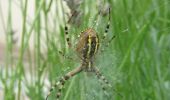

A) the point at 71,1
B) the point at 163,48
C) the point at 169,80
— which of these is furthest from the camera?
the point at 163,48

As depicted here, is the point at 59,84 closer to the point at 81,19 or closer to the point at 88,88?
the point at 88,88

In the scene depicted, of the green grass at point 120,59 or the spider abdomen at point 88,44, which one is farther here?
the green grass at point 120,59

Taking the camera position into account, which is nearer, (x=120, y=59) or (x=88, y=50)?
(x=88, y=50)

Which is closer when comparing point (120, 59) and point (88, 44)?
point (88, 44)

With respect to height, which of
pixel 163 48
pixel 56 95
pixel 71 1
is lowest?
pixel 56 95

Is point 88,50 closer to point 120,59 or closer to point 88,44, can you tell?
point 88,44

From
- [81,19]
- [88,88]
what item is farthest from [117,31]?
[88,88]

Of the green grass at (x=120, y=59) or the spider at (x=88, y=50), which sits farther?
the green grass at (x=120, y=59)

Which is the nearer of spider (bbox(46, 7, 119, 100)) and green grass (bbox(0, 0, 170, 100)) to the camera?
spider (bbox(46, 7, 119, 100))

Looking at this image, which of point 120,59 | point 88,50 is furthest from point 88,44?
point 120,59

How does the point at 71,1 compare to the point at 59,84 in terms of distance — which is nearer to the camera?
the point at 59,84

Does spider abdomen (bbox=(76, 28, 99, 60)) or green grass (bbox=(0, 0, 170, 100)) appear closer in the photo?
spider abdomen (bbox=(76, 28, 99, 60))
